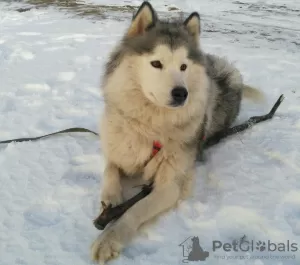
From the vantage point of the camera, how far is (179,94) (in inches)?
91.2

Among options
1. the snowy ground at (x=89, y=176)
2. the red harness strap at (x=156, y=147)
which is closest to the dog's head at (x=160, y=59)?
the red harness strap at (x=156, y=147)

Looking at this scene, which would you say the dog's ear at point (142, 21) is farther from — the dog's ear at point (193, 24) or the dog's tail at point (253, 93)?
the dog's tail at point (253, 93)

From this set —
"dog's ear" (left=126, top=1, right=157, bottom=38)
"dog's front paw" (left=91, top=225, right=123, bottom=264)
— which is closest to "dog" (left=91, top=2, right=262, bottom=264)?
"dog's ear" (left=126, top=1, right=157, bottom=38)

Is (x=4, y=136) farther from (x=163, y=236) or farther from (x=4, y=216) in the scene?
(x=163, y=236)

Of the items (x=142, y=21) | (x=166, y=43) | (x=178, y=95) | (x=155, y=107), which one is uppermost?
(x=142, y=21)

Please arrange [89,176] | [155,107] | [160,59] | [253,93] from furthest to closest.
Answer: [253,93], [89,176], [155,107], [160,59]

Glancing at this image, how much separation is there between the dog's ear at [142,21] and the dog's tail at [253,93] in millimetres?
1950

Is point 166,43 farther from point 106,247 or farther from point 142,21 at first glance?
point 106,247

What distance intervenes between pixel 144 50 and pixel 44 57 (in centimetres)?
370

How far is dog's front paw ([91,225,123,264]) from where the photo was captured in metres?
1.91

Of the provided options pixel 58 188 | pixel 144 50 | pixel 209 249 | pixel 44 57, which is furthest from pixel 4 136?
pixel 44 57

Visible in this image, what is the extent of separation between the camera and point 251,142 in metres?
3.27

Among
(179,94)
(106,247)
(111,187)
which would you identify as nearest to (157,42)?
(179,94)

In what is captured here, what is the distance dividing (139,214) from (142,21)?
1.44 metres
